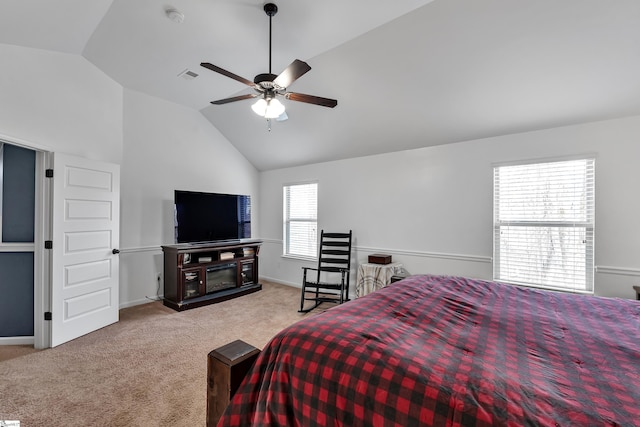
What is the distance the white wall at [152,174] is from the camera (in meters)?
3.88

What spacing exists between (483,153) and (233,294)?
3.97m

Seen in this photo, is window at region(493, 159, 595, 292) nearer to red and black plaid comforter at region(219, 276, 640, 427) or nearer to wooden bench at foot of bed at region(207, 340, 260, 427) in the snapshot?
red and black plaid comforter at region(219, 276, 640, 427)

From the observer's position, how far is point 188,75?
3.48m

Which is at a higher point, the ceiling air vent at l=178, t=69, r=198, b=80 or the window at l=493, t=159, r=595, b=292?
the ceiling air vent at l=178, t=69, r=198, b=80

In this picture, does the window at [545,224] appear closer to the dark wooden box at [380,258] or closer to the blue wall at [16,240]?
the dark wooden box at [380,258]

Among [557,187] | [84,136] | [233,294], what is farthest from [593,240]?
[84,136]

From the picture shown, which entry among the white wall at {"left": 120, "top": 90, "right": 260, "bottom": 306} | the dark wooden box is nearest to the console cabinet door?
the white wall at {"left": 120, "top": 90, "right": 260, "bottom": 306}

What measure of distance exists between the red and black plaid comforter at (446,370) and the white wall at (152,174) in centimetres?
363

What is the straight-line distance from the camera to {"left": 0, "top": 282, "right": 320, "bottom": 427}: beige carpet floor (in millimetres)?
1851

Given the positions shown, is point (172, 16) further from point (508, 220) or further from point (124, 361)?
point (508, 220)

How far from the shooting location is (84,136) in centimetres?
326

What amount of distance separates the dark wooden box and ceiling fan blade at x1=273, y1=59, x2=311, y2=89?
2601mm

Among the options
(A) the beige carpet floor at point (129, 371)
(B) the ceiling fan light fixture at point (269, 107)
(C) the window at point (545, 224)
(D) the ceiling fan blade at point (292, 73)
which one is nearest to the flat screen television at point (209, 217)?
(A) the beige carpet floor at point (129, 371)

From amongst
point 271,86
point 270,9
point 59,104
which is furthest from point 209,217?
point 270,9
